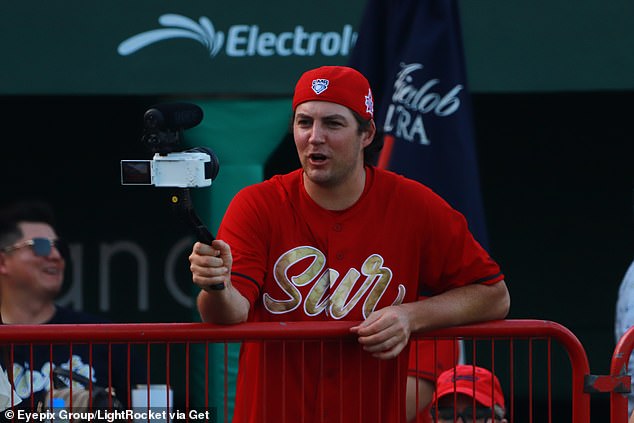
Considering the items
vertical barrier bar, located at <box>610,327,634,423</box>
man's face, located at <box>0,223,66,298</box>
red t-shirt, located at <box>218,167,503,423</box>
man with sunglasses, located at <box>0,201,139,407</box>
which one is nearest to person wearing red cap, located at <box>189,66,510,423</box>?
red t-shirt, located at <box>218,167,503,423</box>

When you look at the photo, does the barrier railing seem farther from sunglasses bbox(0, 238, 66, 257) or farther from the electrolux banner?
the electrolux banner

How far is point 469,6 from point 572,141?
2163 millimetres

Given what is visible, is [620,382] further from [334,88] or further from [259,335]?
[334,88]

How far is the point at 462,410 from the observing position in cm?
405

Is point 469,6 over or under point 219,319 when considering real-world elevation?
over

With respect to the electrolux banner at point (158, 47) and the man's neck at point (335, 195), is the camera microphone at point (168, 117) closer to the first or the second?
the man's neck at point (335, 195)

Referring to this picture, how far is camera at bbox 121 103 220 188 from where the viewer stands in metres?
3.08

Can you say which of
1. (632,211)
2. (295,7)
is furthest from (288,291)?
(632,211)

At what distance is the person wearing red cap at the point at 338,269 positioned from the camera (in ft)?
11.9

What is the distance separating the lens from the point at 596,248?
8.84 metres

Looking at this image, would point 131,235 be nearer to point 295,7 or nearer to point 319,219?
point 295,7

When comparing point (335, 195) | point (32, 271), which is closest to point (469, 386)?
point (335, 195)

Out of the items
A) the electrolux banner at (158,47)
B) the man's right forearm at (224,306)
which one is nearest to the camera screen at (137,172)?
the man's right forearm at (224,306)

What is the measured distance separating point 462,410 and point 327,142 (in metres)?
1.00
